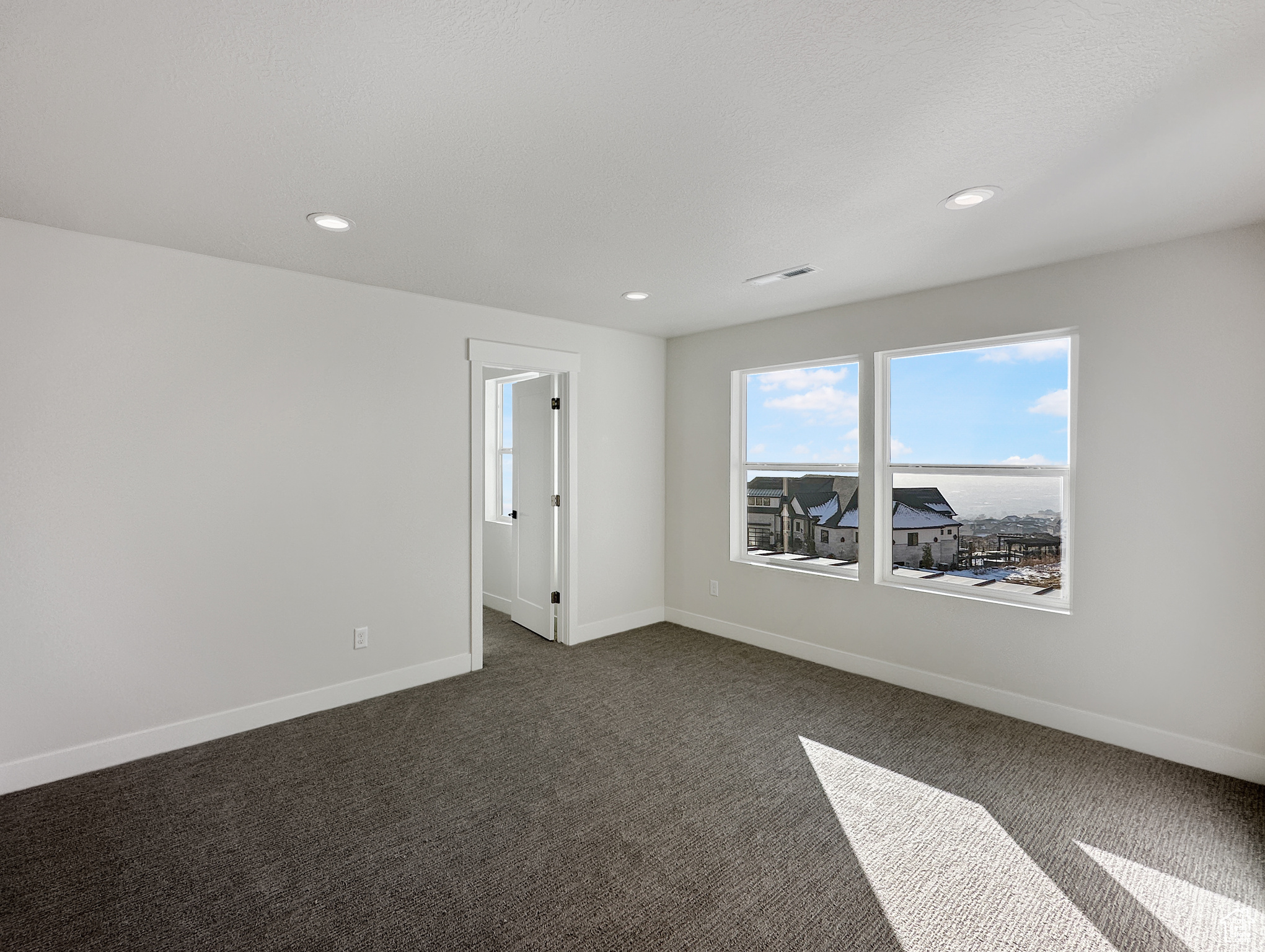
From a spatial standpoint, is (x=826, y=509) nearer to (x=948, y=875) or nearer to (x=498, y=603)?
(x=948, y=875)

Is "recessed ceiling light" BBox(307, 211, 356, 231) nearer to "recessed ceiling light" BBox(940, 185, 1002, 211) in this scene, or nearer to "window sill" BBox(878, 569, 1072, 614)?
"recessed ceiling light" BBox(940, 185, 1002, 211)

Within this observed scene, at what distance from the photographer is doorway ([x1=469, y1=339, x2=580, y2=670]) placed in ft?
13.3

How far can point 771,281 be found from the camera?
352cm

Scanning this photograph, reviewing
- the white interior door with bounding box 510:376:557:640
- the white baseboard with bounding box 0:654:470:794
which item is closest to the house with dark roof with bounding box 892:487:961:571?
the white interior door with bounding box 510:376:557:640

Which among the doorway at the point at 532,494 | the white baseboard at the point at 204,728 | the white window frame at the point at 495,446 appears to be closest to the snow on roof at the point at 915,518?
the doorway at the point at 532,494

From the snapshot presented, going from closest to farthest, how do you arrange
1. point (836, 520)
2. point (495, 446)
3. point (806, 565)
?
1. point (836, 520)
2. point (806, 565)
3. point (495, 446)

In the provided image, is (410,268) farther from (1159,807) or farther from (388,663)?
(1159,807)

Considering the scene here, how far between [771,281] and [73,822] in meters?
4.00

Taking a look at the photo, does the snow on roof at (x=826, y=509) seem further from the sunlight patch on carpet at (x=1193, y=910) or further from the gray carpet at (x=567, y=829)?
the sunlight patch on carpet at (x=1193, y=910)

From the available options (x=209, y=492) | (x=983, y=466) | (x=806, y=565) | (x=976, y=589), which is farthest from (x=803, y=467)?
(x=209, y=492)

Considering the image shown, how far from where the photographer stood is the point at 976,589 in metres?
3.56

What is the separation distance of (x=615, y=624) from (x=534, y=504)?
1.16 meters

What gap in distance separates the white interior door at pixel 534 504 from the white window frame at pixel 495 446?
665mm

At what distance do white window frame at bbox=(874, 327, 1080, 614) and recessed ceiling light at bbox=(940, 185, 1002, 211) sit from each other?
46.4 inches
